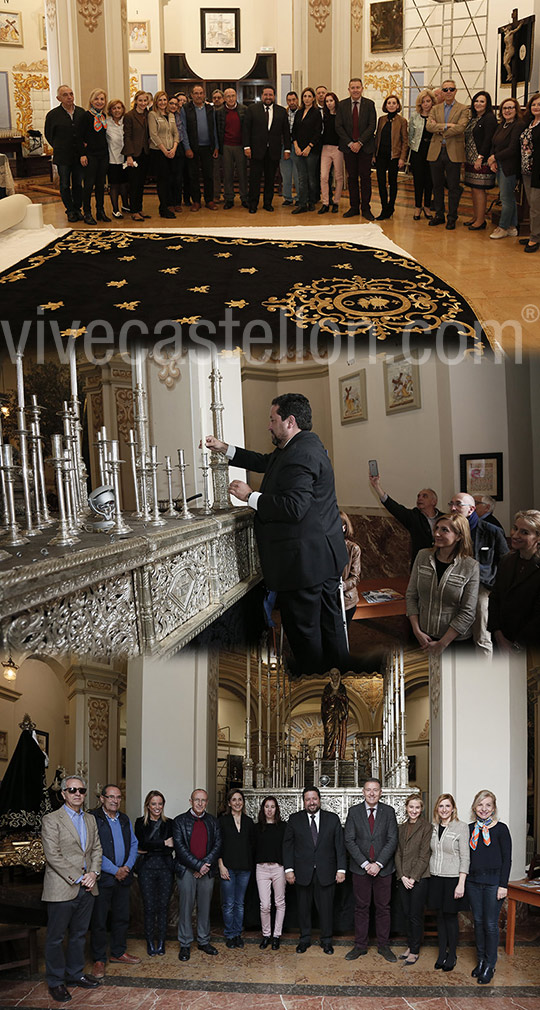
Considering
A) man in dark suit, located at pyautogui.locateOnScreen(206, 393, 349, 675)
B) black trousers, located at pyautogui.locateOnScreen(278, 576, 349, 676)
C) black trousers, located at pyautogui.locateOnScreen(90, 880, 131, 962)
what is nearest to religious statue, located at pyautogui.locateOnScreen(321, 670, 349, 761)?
black trousers, located at pyautogui.locateOnScreen(90, 880, 131, 962)

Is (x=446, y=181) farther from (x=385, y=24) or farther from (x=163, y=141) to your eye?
(x=385, y=24)

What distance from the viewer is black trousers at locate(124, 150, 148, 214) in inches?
347

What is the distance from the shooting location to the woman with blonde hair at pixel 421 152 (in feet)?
27.5

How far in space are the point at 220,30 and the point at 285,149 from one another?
6.48 m

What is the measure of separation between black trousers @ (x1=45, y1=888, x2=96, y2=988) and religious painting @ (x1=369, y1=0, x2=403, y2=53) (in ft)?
36.4

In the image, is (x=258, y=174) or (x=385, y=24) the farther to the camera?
(x=385, y=24)

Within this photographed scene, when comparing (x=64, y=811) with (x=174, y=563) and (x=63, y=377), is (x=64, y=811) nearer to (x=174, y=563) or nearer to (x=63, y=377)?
(x=174, y=563)

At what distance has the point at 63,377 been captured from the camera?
4863 mm

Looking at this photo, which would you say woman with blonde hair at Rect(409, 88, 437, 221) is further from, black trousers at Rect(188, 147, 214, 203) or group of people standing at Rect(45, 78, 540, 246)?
black trousers at Rect(188, 147, 214, 203)

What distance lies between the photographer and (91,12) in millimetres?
10398

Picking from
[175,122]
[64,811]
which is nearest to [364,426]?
[64,811]

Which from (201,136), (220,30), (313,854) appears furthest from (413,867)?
(220,30)

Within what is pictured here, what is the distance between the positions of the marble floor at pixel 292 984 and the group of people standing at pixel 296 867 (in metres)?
0.09

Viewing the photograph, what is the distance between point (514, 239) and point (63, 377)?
4.47m
